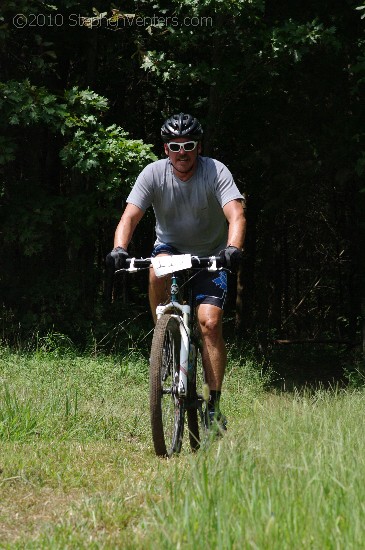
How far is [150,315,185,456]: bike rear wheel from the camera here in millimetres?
5621

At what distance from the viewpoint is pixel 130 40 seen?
13000 millimetres

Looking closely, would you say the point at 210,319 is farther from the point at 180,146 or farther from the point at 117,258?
the point at 180,146

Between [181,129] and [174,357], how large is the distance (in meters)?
1.45

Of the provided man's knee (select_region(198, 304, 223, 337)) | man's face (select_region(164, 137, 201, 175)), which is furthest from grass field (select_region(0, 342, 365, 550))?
man's face (select_region(164, 137, 201, 175))

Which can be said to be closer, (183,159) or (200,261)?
(200,261)

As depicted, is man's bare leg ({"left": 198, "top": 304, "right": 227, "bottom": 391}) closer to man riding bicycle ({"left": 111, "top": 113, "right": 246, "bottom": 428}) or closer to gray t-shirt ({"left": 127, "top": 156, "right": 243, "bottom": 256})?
man riding bicycle ({"left": 111, "top": 113, "right": 246, "bottom": 428})

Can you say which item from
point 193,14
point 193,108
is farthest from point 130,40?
point 193,14

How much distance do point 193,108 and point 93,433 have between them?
739 cm

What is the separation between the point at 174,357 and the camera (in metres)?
5.95

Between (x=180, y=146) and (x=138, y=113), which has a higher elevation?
(x=138, y=113)

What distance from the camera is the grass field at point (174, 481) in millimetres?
3225

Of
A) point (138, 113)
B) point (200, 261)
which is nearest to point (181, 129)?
point (200, 261)

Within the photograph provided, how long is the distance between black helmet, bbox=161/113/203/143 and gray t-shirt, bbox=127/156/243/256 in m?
0.21

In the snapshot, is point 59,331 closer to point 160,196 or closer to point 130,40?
point 130,40
